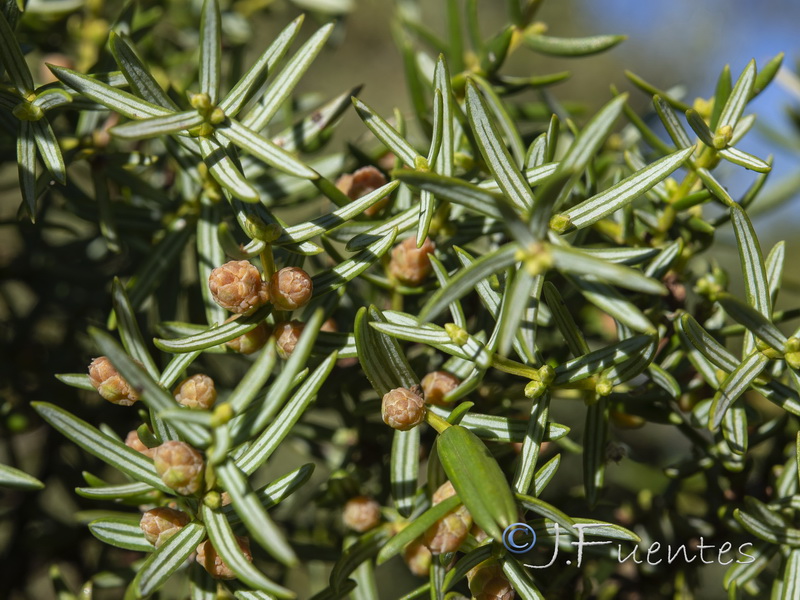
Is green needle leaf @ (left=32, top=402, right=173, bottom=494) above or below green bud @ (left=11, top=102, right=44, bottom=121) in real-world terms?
below

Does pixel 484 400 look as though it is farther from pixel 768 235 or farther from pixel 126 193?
pixel 768 235

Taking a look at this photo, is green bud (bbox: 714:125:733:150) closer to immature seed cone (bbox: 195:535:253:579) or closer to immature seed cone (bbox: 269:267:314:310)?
immature seed cone (bbox: 269:267:314:310)

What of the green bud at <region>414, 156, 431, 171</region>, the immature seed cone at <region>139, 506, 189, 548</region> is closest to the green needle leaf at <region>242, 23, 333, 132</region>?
the green bud at <region>414, 156, 431, 171</region>

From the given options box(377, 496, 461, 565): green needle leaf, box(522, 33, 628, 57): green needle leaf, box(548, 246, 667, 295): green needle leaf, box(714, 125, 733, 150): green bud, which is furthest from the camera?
box(522, 33, 628, 57): green needle leaf

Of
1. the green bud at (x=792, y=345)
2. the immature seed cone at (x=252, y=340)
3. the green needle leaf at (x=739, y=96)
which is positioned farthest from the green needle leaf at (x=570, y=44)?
the immature seed cone at (x=252, y=340)

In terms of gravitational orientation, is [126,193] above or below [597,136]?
below

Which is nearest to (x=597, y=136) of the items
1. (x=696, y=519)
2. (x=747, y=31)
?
(x=696, y=519)

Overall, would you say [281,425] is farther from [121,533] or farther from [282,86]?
[282,86]
